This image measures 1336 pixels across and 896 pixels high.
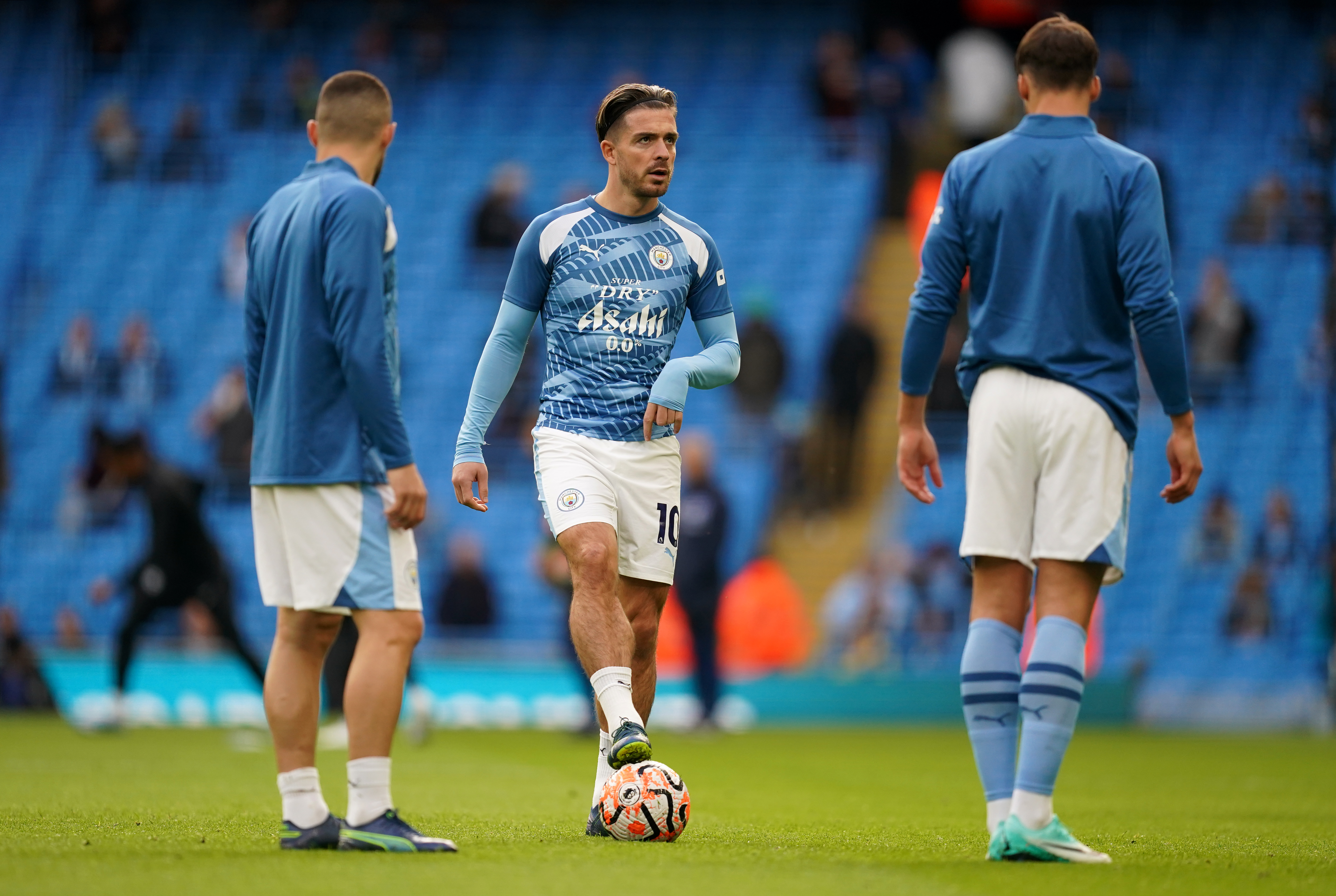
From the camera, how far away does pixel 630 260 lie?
20.5ft

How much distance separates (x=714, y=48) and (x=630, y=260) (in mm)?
20951

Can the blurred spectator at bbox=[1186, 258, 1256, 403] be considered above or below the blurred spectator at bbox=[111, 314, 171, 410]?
above

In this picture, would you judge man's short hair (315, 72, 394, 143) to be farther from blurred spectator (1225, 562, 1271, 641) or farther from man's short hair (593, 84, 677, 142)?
blurred spectator (1225, 562, 1271, 641)

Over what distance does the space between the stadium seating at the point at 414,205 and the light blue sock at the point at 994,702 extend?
47.8ft

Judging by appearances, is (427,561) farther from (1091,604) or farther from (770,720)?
(1091,604)

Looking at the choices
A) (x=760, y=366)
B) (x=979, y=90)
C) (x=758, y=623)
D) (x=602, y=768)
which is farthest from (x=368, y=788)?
(x=979, y=90)

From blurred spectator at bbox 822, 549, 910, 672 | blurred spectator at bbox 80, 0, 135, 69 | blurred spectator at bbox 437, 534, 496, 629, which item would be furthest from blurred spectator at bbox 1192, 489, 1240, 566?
blurred spectator at bbox 80, 0, 135, 69

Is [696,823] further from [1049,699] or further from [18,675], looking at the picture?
[18,675]

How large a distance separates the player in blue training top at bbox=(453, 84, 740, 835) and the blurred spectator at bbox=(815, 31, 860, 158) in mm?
18888

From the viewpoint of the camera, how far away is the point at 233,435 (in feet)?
64.5

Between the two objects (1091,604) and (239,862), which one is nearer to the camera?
(239,862)

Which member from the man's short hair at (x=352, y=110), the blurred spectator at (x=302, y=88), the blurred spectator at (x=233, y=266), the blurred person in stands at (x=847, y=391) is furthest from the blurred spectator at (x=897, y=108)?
the man's short hair at (x=352, y=110)

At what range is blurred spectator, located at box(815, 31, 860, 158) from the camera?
2475 centimetres

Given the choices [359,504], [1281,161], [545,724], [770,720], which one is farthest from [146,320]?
[359,504]
